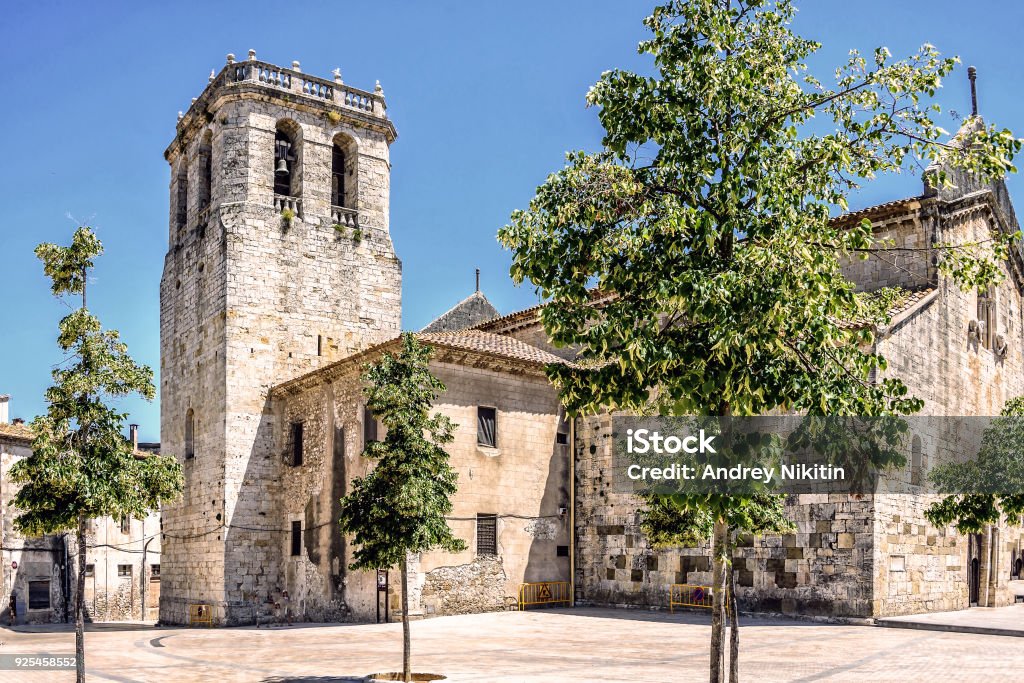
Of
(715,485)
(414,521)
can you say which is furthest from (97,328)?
(715,485)

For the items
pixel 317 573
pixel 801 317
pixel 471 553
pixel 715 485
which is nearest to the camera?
pixel 801 317

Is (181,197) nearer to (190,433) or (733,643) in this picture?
(190,433)

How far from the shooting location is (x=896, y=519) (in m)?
21.3

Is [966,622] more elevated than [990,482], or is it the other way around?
[990,482]

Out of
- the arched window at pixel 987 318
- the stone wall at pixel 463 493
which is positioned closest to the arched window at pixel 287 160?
the stone wall at pixel 463 493

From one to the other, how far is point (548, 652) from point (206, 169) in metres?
21.6

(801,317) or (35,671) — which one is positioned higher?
(801,317)

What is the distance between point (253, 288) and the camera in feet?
96.5

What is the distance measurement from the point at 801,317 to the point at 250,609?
75.9 ft

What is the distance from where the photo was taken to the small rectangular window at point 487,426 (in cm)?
2508

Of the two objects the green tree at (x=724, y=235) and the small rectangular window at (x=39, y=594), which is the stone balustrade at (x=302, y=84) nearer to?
the small rectangular window at (x=39, y=594)

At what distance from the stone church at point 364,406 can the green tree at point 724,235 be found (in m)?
12.2

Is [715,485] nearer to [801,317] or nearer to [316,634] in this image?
[801,317]

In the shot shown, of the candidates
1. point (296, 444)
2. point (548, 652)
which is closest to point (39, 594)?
point (296, 444)
